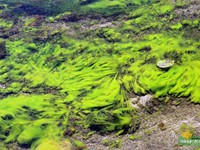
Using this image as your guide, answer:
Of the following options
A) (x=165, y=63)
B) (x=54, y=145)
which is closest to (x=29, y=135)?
(x=54, y=145)

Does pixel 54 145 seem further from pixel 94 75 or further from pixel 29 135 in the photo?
pixel 94 75

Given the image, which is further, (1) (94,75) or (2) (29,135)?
(1) (94,75)

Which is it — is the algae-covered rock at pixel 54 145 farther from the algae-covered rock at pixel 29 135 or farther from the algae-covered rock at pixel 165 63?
the algae-covered rock at pixel 165 63

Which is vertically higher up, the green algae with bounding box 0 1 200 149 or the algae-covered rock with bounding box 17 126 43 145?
the green algae with bounding box 0 1 200 149

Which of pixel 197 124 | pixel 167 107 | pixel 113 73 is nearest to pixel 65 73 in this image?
pixel 113 73

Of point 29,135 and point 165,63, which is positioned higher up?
point 165,63

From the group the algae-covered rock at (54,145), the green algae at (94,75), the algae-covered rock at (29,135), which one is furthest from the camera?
the green algae at (94,75)

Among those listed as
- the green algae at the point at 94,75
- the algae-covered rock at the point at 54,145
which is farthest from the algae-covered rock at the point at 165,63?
the algae-covered rock at the point at 54,145

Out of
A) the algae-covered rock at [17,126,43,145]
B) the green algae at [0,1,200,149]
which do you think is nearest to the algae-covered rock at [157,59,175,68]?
the green algae at [0,1,200,149]

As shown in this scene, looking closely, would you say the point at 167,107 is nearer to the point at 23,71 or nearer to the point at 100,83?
the point at 100,83

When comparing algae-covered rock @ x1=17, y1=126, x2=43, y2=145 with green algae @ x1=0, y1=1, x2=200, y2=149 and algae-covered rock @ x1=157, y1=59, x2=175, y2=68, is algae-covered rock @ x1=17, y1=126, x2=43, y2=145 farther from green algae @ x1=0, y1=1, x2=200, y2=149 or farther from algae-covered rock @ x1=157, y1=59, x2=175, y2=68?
algae-covered rock @ x1=157, y1=59, x2=175, y2=68

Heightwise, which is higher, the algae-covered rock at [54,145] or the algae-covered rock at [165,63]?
the algae-covered rock at [165,63]

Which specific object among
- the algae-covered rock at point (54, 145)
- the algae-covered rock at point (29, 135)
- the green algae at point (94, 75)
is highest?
the green algae at point (94, 75)
